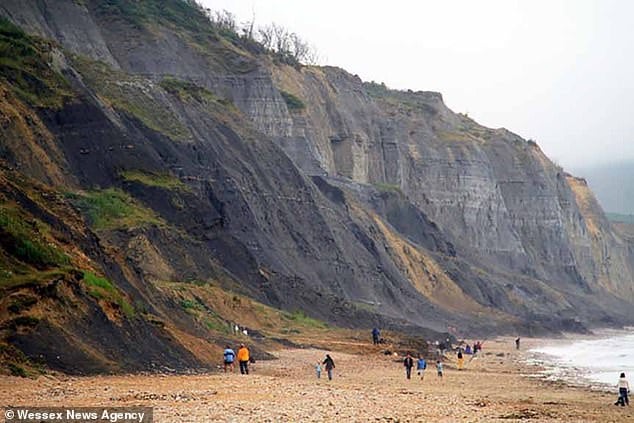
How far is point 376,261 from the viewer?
254 ft

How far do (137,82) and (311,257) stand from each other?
1628 centimetres

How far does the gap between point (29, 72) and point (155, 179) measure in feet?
27.8

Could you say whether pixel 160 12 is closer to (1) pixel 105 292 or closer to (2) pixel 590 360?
(2) pixel 590 360

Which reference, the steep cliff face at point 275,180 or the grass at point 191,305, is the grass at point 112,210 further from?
the grass at point 191,305

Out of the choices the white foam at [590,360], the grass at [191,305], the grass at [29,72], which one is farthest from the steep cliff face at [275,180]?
the white foam at [590,360]

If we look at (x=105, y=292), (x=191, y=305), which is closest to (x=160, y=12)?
(x=191, y=305)

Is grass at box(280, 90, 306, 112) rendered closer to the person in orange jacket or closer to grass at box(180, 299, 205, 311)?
grass at box(180, 299, 205, 311)

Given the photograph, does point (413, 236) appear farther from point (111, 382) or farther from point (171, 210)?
point (111, 382)

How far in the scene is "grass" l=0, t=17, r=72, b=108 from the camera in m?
47.0

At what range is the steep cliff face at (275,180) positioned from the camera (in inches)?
1879

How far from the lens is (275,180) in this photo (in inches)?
2685

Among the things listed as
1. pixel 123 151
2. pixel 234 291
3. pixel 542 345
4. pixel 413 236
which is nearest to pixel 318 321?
pixel 234 291

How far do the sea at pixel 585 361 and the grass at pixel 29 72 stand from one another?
2677 centimetres

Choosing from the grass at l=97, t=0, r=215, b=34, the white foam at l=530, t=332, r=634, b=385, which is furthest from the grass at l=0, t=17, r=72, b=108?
the grass at l=97, t=0, r=215, b=34
